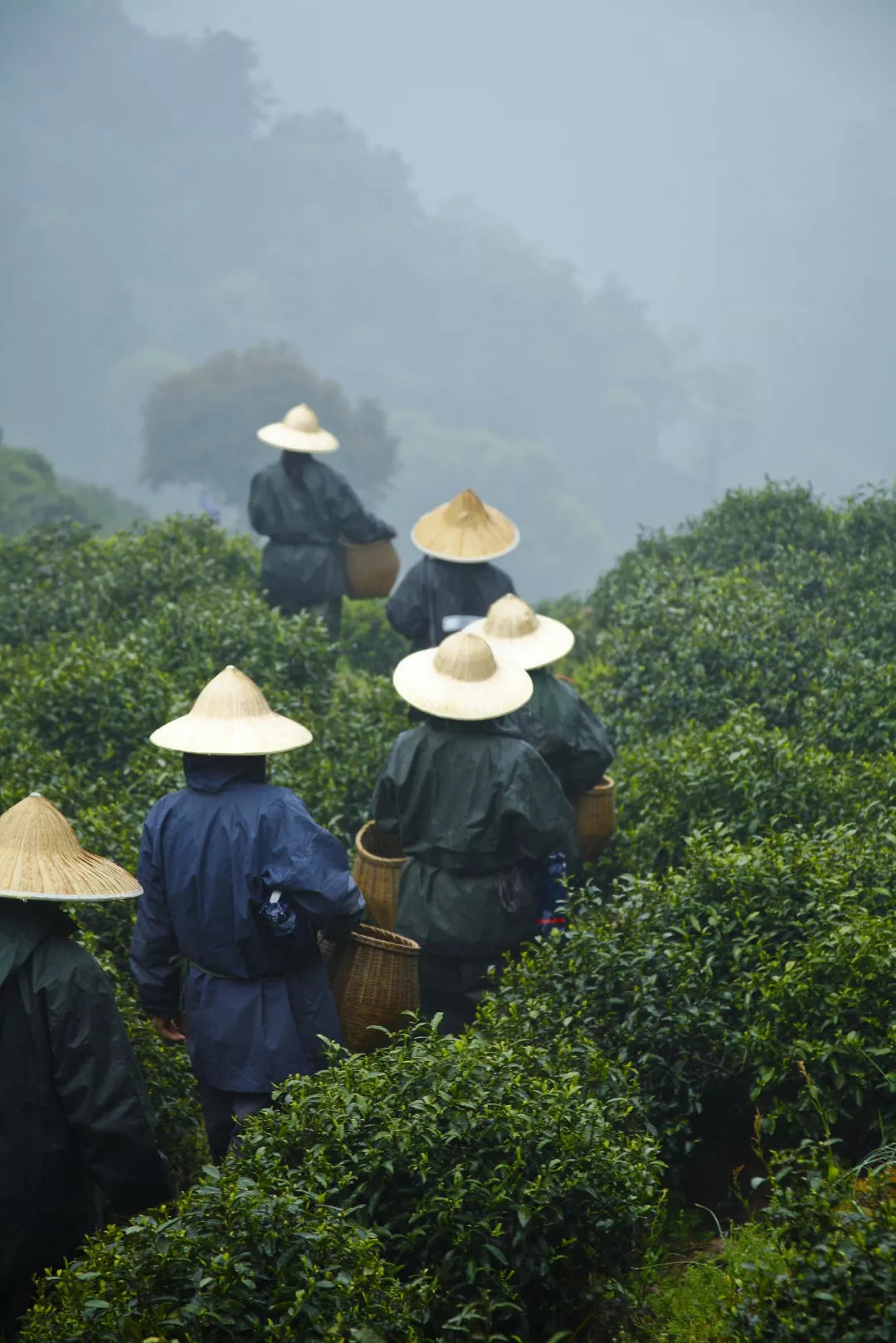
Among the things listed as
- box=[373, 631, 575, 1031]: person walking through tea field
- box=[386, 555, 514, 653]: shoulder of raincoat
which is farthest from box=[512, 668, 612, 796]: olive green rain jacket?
box=[386, 555, 514, 653]: shoulder of raincoat

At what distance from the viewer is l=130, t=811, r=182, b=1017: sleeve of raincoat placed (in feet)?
13.5

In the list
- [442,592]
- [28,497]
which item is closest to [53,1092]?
[442,592]

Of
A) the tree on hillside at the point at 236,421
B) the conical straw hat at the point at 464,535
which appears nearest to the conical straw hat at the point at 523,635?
the conical straw hat at the point at 464,535

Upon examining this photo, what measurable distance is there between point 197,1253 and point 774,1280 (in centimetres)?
119

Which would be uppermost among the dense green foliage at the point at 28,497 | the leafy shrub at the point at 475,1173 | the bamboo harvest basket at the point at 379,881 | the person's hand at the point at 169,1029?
the dense green foliage at the point at 28,497

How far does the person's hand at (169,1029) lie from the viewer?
14.2ft

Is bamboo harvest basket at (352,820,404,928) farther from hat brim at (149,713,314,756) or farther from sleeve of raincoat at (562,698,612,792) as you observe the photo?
hat brim at (149,713,314,756)

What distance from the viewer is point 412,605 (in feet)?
26.1

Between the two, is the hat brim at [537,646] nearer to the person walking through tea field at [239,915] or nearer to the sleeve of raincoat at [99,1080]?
the person walking through tea field at [239,915]

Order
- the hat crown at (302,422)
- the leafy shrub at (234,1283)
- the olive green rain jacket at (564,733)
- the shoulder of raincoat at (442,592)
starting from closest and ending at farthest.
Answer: the leafy shrub at (234,1283) → the olive green rain jacket at (564,733) → the shoulder of raincoat at (442,592) → the hat crown at (302,422)

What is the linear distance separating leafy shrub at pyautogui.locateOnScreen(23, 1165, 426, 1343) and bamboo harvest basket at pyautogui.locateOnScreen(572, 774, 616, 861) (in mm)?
3106

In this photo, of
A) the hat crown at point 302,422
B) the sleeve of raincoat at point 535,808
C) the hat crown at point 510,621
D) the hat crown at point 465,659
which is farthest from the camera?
the hat crown at point 302,422

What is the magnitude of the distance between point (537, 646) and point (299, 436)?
3.96 m

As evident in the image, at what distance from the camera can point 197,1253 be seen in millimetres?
2748
